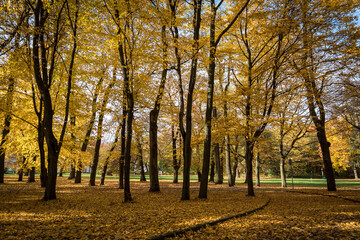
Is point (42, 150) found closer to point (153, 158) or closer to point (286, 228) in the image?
point (153, 158)

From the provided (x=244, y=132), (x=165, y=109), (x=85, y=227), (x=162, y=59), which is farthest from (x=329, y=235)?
(x=165, y=109)

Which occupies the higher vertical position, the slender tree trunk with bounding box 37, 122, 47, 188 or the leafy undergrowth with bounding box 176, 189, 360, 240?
the slender tree trunk with bounding box 37, 122, 47, 188

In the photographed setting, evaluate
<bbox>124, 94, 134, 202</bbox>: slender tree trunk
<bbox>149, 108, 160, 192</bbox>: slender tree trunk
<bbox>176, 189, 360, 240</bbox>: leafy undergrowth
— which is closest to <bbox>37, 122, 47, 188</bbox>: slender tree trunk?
<bbox>124, 94, 134, 202</bbox>: slender tree trunk

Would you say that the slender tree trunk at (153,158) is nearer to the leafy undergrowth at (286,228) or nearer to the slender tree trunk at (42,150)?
the slender tree trunk at (42,150)

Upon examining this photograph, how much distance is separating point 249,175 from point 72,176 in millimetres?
21954

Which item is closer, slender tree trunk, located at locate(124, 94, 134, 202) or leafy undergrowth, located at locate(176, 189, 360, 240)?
leafy undergrowth, located at locate(176, 189, 360, 240)

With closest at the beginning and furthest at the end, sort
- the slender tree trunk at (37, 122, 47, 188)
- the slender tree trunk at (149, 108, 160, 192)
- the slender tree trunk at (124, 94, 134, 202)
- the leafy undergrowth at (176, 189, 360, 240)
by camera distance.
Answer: the leafy undergrowth at (176, 189, 360, 240)
the slender tree trunk at (124, 94, 134, 202)
the slender tree trunk at (37, 122, 47, 188)
the slender tree trunk at (149, 108, 160, 192)

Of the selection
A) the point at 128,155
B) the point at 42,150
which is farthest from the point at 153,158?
the point at 42,150

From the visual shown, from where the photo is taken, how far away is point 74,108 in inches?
516

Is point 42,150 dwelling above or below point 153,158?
above

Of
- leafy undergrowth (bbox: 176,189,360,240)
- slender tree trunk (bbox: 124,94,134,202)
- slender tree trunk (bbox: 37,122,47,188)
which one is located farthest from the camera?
slender tree trunk (bbox: 37,122,47,188)

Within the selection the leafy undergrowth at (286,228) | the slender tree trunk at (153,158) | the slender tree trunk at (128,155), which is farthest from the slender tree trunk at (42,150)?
the leafy undergrowth at (286,228)

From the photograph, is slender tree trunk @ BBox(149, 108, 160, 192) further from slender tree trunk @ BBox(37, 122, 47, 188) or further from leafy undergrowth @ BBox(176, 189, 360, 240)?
leafy undergrowth @ BBox(176, 189, 360, 240)

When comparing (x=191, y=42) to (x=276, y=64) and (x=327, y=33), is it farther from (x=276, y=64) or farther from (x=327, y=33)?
(x=327, y=33)
